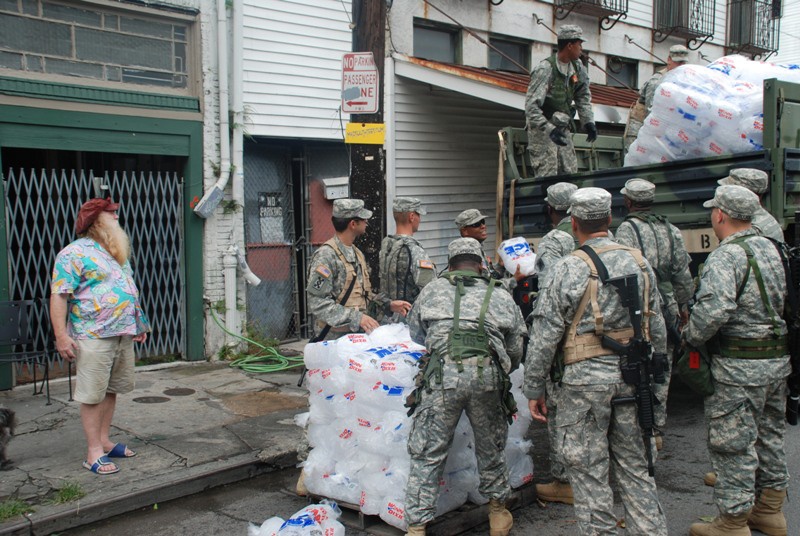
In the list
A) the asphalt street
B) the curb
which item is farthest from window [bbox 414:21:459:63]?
the curb

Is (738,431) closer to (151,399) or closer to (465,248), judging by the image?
(465,248)

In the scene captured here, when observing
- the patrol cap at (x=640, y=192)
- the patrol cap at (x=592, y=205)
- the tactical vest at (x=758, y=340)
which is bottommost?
the tactical vest at (x=758, y=340)

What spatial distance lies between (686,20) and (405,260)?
1273cm

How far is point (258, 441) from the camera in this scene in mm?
5875

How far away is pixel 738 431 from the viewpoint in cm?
402

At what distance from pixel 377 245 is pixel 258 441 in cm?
181

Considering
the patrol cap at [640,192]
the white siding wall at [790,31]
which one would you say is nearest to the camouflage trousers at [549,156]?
the patrol cap at [640,192]

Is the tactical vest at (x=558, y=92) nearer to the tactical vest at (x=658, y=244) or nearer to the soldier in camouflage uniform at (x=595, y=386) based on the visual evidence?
the tactical vest at (x=658, y=244)

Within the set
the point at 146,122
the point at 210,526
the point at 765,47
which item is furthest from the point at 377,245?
the point at 765,47

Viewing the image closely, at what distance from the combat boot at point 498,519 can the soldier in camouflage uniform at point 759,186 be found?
2522 mm

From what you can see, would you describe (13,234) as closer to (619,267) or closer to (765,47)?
(619,267)

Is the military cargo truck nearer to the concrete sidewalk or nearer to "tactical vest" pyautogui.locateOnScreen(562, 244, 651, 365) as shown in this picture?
"tactical vest" pyautogui.locateOnScreen(562, 244, 651, 365)

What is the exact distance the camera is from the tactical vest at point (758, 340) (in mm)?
4023

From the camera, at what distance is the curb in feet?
14.5
